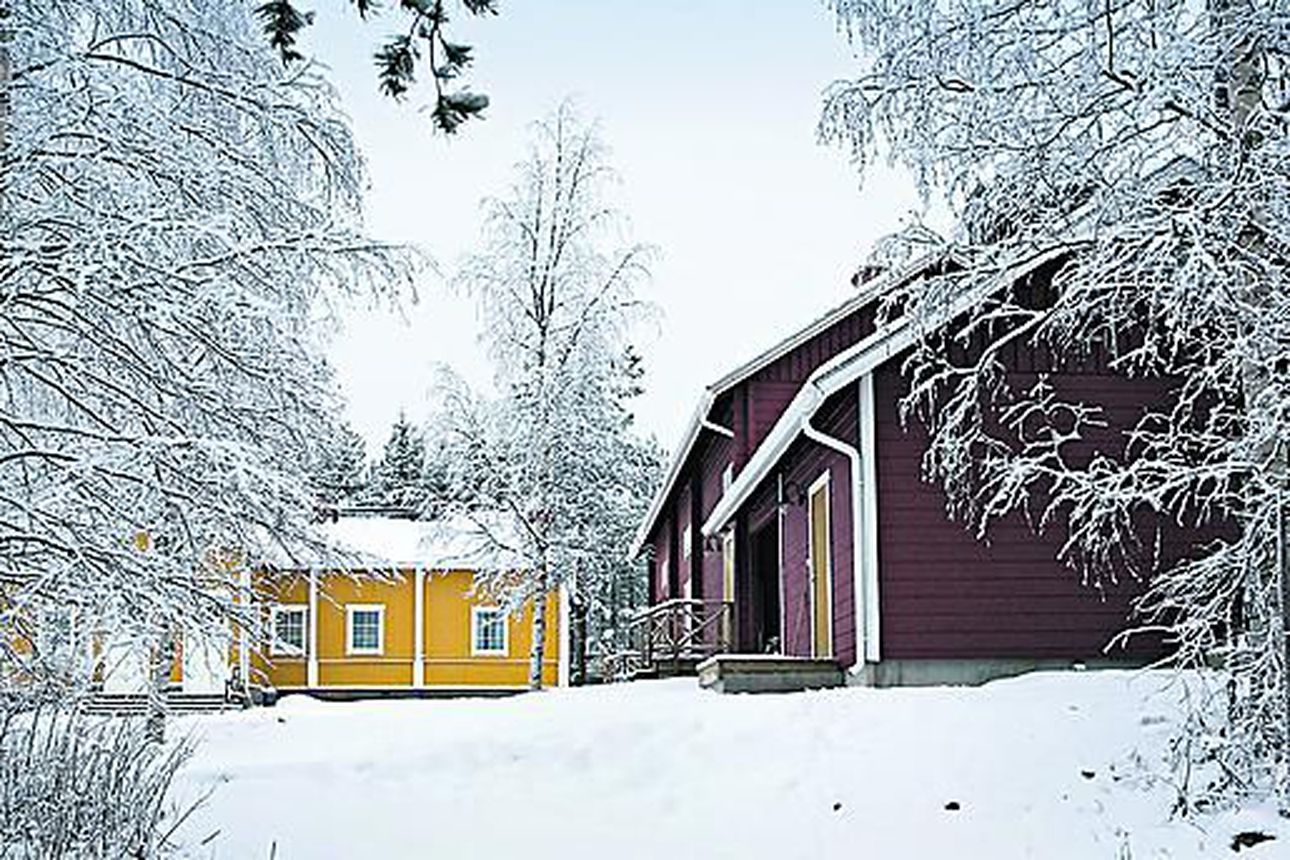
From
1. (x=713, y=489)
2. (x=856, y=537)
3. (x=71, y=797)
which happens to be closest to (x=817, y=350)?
(x=713, y=489)

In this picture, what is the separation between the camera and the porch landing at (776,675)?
44.7 ft

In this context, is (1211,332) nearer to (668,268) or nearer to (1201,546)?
(1201,546)

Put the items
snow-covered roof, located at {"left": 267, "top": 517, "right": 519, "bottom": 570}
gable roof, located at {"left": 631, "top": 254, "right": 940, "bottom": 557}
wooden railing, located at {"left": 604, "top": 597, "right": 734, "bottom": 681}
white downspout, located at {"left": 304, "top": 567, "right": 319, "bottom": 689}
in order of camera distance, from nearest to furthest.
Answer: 1. snow-covered roof, located at {"left": 267, "top": 517, "right": 519, "bottom": 570}
2. gable roof, located at {"left": 631, "top": 254, "right": 940, "bottom": 557}
3. wooden railing, located at {"left": 604, "top": 597, "right": 734, "bottom": 681}
4. white downspout, located at {"left": 304, "top": 567, "right": 319, "bottom": 689}

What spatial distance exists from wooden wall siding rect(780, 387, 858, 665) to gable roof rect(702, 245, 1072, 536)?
31 cm

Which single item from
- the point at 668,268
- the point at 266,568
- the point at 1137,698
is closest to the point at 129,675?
the point at 266,568

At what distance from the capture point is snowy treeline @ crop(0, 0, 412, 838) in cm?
684

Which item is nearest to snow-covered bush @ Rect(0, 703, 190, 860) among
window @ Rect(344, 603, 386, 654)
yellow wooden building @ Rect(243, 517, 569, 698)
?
yellow wooden building @ Rect(243, 517, 569, 698)

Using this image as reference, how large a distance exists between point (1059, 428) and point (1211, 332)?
11.4 ft

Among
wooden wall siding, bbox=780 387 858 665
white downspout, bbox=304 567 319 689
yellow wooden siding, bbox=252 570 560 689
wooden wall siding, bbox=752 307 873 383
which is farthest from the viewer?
yellow wooden siding, bbox=252 570 560 689

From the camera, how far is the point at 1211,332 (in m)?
10.1

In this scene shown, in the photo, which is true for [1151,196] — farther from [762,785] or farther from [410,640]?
[410,640]

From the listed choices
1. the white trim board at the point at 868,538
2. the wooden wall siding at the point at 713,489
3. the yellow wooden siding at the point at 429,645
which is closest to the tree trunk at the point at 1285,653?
the white trim board at the point at 868,538

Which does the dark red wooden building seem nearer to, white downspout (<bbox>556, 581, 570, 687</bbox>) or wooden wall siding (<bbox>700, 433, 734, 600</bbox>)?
wooden wall siding (<bbox>700, 433, 734, 600</bbox>)

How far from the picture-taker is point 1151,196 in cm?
798
